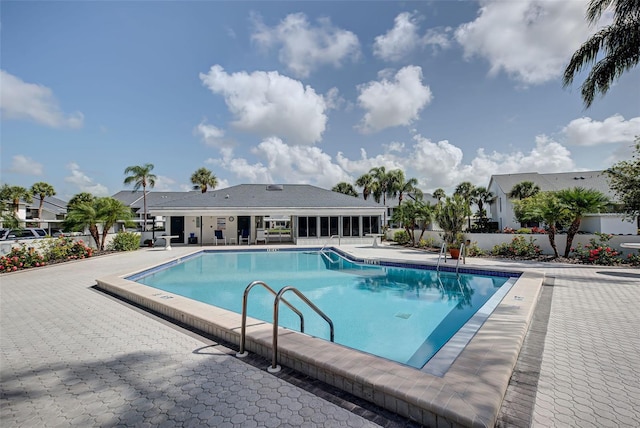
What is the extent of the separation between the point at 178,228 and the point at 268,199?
24.5 feet

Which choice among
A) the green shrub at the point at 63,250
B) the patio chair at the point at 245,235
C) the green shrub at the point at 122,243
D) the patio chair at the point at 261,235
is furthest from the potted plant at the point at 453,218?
the green shrub at the point at 122,243

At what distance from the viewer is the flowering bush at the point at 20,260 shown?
1177 centimetres

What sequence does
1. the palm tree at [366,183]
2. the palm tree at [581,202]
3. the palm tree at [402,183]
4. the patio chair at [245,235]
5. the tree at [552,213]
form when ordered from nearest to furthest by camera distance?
the palm tree at [581,202], the tree at [552,213], the patio chair at [245,235], the palm tree at [402,183], the palm tree at [366,183]

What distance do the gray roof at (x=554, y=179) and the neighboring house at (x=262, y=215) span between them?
61.6 ft

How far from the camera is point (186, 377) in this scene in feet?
11.9

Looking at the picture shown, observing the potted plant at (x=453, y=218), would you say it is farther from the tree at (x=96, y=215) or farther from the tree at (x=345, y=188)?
the tree at (x=345, y=188)

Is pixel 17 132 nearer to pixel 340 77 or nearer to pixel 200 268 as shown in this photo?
pixel 200 268

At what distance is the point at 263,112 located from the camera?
19.8 metres

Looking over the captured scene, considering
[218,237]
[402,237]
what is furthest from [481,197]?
[218,237]

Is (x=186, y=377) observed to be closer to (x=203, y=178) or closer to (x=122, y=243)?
(x=122, y=243)

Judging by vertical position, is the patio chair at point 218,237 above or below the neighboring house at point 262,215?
below

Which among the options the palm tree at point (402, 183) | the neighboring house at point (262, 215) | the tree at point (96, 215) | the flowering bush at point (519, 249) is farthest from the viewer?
the palm tree at point (402, 183)

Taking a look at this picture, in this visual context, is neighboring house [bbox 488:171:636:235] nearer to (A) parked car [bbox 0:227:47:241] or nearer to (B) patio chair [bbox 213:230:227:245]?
(B) patio chair [bbox 213:230:227:245]

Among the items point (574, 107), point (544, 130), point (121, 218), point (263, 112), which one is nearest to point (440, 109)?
point (544, 130)
